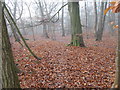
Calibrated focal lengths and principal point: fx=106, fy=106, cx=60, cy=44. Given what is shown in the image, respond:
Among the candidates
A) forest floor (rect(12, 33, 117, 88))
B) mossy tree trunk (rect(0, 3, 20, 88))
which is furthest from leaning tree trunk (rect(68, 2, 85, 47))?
mossy tree trunk (rect(0, 3, 20, 88))

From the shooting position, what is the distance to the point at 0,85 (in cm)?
296

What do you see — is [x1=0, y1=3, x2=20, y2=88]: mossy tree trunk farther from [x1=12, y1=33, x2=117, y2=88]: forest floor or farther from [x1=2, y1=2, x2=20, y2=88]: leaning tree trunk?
[x1=12, y1=33, x2=117, y2=88]: forest floor

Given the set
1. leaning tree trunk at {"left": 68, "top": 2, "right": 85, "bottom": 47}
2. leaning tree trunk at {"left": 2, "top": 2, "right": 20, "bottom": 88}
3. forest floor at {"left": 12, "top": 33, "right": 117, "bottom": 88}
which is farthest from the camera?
leaning tree trunk at {"left": 68, "top": 2, "right": 85, "bottom": 47}

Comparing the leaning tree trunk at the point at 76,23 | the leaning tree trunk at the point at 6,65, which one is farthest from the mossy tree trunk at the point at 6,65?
the leaning tree trunk at the point at 76,23

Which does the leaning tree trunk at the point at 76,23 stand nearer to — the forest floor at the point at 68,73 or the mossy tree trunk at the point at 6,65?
the forest floor at the point at 68,73

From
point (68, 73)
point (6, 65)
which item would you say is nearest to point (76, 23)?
point (68, 73)

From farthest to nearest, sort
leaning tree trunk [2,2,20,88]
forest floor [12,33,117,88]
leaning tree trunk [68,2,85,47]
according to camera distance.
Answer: leaning tree trunk [68,2,85,47] → forest floor [12,33,117,88] → leaning tree trunk [2,2,20,88]

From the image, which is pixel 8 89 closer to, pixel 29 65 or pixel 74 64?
pixel 29 65

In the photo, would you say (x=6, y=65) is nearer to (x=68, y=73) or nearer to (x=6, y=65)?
(x=6, y=65)

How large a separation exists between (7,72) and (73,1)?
758 cm

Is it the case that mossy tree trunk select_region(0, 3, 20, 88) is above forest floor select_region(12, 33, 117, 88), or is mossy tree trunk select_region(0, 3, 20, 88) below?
above

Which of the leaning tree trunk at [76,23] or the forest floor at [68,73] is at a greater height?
the leaning tree trunk at [76,23]

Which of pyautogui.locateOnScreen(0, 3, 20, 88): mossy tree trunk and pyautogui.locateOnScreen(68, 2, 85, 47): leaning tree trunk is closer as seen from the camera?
pyautogui.locateOnScreen(0, 3, 20, 88): mossy tree trunk

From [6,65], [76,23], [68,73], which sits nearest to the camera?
[6,65]
